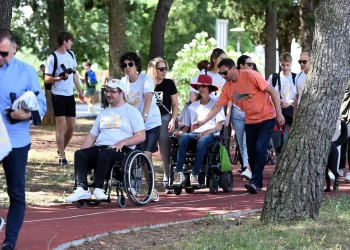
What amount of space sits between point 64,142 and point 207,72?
2.91 meters

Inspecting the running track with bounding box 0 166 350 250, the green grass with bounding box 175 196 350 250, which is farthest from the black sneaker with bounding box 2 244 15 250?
the green grass with bounding box 175 196 350 250

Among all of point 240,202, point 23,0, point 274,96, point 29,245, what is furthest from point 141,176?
point 23,0

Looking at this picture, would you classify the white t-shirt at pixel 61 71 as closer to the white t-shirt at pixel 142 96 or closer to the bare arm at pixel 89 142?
the white t-shirt at pixel 142 96

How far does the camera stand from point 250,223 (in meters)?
9.89

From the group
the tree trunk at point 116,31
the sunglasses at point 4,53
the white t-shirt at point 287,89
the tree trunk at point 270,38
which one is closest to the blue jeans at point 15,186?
the sunglasses at point 4,53

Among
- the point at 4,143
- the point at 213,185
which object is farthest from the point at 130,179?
the point at 4,143

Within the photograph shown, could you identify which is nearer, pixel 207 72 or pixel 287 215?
pixel 287 215

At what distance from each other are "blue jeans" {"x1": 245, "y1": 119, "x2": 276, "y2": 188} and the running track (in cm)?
30

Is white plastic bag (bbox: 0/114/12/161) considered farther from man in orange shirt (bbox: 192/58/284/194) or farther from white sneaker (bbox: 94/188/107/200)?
man in orange shirt (bbox: 192/58/284/194)

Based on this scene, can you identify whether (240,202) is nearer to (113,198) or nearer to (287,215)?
(113,198)

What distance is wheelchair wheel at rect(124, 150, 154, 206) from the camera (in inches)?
455

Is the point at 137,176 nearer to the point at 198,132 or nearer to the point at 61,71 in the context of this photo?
the point at 198,132

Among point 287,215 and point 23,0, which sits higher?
point 23,0

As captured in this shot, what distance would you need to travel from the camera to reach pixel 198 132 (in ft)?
44.7
